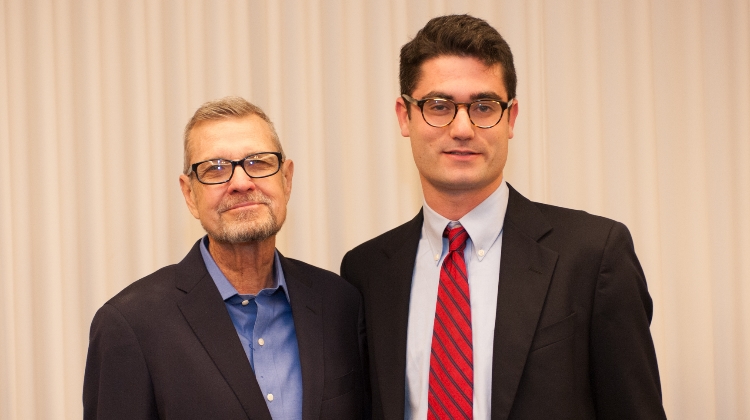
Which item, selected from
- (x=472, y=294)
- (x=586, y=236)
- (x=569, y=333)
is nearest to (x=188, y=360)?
(x=472, y=294)

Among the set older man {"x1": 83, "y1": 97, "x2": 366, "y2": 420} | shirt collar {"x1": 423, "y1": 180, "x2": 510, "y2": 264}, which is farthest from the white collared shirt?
older man {"x1": 83, "y1": 97, "x2": 366, "y2": 420}

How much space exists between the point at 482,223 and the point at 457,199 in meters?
0.09

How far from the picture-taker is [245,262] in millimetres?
1976

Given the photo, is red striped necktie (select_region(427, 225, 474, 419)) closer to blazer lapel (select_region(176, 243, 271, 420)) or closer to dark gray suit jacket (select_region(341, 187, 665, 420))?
dark gray suit jacket (select_region(341, 187, 665, 420))

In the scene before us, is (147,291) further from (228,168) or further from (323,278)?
(323,278)

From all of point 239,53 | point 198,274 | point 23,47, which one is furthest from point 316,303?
point 23,47

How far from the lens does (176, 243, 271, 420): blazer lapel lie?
1768 millimetres

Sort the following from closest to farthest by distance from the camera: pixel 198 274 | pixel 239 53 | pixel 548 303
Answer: pixel 548 303
pixel 198 274
pixel 239 53

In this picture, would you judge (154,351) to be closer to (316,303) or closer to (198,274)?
(198,274)

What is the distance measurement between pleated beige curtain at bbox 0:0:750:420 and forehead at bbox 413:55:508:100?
774 mm

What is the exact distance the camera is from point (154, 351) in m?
1.78

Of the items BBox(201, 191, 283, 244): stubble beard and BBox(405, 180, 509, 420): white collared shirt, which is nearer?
BBox(405, 180, 509, 420): white collared shirt

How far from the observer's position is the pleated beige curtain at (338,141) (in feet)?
8.65

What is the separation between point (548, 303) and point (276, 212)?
0.76 m
